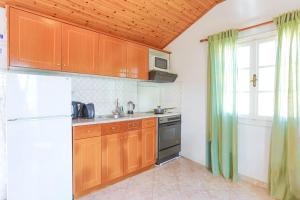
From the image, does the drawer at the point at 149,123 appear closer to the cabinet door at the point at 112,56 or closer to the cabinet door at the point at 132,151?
the cabinet door at the point at 132,151

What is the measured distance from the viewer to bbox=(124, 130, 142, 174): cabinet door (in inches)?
107

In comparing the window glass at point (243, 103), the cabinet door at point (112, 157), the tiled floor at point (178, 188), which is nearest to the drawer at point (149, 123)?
the cabinet door at point (112, 157)

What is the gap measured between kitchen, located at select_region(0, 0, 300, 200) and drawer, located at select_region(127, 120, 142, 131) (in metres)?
0.04

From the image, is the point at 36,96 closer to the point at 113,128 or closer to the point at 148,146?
the point at 113,128

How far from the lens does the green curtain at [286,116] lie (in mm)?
2092

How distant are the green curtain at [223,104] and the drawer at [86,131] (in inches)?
71.5

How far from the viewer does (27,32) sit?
202cm

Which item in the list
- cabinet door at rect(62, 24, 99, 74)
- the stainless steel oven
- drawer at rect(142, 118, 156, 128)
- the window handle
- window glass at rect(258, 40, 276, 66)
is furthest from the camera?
the stainless steel oven

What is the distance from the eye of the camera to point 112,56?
2834mm

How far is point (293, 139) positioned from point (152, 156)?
→ 2002 millimetres

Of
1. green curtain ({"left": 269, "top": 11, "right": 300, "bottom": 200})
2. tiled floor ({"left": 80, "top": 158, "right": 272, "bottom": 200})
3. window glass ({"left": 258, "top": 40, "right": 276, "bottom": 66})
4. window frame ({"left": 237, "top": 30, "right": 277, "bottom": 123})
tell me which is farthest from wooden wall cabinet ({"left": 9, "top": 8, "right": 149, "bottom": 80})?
green curtain ({"left": 269, "top": 11, "right": 300, "bottom": 200})

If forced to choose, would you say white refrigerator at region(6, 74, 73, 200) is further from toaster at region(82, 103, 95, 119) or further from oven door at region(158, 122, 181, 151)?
oven door at region(158, 122, 181, 151)

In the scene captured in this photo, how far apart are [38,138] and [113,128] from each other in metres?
0.95

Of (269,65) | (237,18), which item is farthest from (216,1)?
(269,65)
